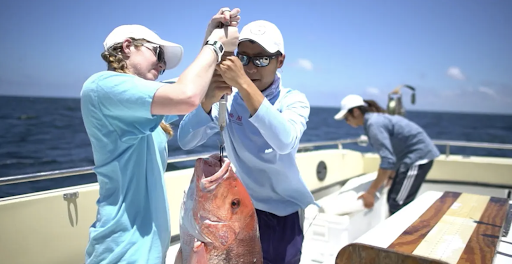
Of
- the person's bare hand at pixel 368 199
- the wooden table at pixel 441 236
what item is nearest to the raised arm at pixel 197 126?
the wooden table at pixel 441 236

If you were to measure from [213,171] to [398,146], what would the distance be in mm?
4417

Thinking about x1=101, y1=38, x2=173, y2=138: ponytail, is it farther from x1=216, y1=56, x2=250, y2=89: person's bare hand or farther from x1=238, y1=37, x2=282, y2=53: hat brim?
x1=238, y1=37, x2=282, y2=53: hat brim

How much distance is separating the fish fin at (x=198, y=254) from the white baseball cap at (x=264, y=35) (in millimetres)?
1012

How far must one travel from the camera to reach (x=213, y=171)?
1.63 meters

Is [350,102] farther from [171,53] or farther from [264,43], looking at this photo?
[171,53]

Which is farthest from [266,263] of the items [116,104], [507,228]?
[507,228]

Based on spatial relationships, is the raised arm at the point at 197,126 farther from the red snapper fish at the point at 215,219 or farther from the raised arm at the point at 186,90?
the raised arm at the point at 186,90

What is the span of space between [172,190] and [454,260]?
2.47 m

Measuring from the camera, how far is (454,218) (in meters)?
3.32

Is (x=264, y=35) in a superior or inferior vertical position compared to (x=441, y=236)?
superior

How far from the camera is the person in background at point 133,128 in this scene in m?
1.37

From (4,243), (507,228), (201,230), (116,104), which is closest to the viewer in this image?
(116,104)

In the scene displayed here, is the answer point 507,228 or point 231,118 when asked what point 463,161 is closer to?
point 507,228

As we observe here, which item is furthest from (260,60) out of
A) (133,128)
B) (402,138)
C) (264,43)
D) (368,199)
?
(402,138)
